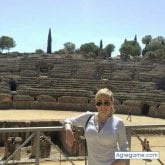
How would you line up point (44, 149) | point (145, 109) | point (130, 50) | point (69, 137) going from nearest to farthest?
point (69, 137)
point (44, 149)
point (145, 109)
point (130, 50)

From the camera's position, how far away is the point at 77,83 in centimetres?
3788

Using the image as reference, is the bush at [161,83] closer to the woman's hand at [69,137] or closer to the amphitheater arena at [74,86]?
the amphitheater arena at [74,86]

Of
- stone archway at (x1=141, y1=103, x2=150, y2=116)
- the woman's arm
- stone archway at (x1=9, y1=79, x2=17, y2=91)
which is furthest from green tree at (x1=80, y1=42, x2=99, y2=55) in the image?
the woman's arm

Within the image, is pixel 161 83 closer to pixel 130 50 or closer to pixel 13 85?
pixel 13 85

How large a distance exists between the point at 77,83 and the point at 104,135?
3415cm

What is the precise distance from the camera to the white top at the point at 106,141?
3752 mm

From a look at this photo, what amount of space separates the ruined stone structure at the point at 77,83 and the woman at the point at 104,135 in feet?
94.3

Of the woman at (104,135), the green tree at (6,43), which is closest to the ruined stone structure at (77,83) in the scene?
the woman at (104,135)

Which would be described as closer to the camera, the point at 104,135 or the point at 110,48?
the point at 104,135

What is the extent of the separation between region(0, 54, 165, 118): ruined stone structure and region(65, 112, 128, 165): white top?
1132 inches

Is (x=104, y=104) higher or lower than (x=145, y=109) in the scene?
higher

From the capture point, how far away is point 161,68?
4141 centimetres

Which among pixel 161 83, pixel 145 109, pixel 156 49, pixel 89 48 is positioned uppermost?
pixel 89 48

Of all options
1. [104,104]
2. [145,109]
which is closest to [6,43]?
[145,109]
